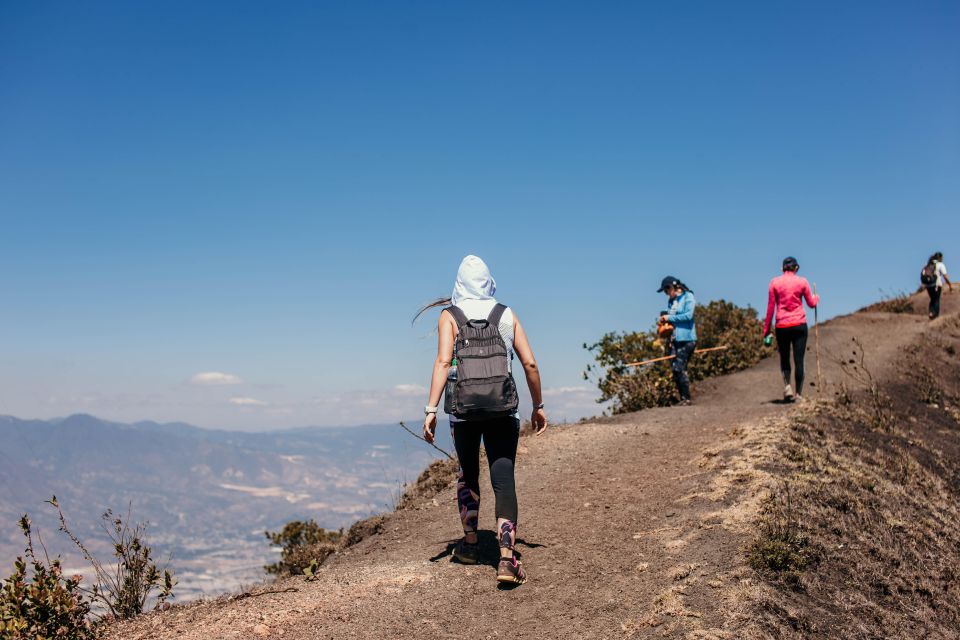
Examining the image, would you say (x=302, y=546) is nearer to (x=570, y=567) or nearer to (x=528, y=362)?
(x=570, y=567)

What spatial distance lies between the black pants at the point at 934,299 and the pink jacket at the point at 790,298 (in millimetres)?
13717

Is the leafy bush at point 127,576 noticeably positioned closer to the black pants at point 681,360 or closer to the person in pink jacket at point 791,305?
the black pants at point 681,360

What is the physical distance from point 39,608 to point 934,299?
2432cm

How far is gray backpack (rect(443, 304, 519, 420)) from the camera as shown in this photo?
17.7 feet

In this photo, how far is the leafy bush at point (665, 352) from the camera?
15602mm

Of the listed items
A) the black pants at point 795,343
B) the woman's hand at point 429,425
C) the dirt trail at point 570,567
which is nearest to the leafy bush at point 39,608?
the dirt trail at point 570,567

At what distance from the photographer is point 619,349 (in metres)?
17.7

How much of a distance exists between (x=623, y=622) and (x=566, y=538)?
77.2 inches

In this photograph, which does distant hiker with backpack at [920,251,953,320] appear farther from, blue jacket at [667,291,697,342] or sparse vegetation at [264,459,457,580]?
sparse vegetation at [264,459,457,580]

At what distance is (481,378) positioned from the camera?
5430 millimetres

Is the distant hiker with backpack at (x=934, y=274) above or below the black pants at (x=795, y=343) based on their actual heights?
above

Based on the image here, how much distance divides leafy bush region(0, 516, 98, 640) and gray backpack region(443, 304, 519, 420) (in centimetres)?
301

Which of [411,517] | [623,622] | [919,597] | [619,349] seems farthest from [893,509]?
[619,349]

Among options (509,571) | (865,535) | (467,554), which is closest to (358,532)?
(467,554)
